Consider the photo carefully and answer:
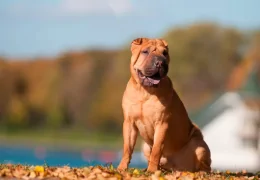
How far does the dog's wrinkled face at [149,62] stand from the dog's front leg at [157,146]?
0.50 meters

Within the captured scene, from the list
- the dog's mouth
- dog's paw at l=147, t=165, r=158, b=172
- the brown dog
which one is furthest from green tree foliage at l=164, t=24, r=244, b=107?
the dog's mouth

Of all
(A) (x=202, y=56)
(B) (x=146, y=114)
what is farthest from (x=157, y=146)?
(A) (x=202, y=56)

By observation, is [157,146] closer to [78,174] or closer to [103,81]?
[78,174]

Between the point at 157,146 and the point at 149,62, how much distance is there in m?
0.95

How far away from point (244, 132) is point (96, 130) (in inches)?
1238

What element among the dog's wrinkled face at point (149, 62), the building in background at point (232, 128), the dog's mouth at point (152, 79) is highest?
the dog's wrinkled face at point (149, 62)

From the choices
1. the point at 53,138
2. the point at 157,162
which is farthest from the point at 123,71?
the point at 157,162

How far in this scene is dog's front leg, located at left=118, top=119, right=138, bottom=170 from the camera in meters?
8.45

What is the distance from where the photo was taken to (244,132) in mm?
31656

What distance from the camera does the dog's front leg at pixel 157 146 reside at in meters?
8.37

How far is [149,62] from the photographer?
8102 mm

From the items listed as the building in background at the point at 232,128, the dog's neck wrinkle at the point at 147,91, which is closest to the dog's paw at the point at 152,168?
the dog's neck wrinkle at the point at 147,91

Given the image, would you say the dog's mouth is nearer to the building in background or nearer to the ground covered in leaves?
the ground covered in leaves

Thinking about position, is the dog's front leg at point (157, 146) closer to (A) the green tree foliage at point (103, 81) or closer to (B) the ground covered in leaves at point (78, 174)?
(B) the ground covered in leaves at point (78, 174)
